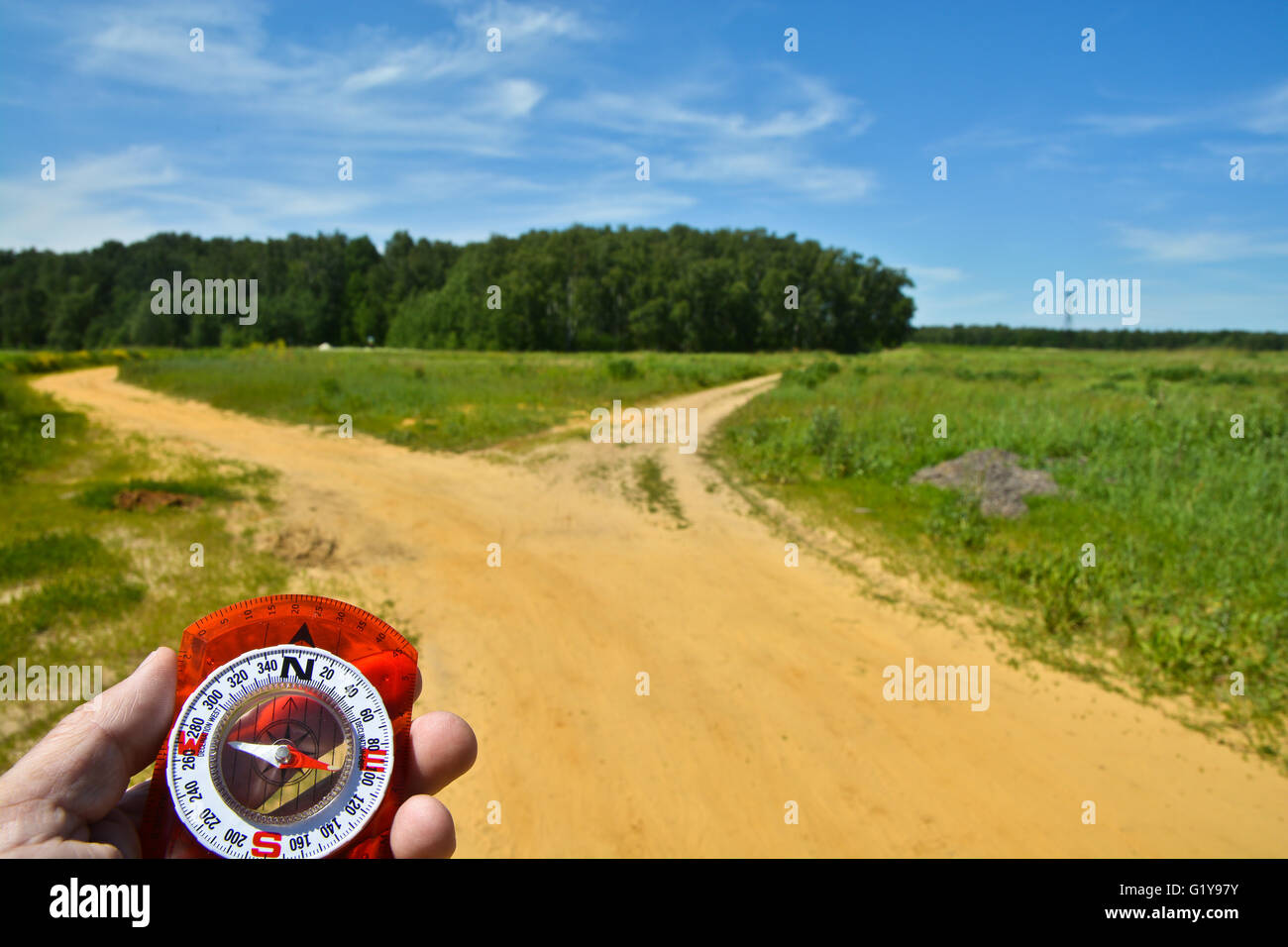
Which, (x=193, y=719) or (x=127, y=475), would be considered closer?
(x=193, y=719)

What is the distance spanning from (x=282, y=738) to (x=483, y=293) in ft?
223

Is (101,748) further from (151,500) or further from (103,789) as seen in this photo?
(151,500)

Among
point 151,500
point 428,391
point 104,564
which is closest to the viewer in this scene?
point 104,564

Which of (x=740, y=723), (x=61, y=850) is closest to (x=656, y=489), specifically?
(x=740, y=723)

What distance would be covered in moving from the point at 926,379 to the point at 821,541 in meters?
22.7

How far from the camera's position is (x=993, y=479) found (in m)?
13.1

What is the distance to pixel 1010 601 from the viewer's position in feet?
28.9

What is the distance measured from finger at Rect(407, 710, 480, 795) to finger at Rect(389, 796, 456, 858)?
0.17 metres

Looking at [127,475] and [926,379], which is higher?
[926,379]

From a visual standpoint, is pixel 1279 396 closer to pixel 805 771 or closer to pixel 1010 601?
pixel 1010 601

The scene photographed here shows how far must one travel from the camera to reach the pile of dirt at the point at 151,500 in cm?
1118

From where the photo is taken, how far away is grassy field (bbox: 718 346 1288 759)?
24.4 ft

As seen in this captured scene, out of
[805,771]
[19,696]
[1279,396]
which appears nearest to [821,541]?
[805,771]

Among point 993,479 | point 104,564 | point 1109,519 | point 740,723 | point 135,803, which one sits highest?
point 135,803
